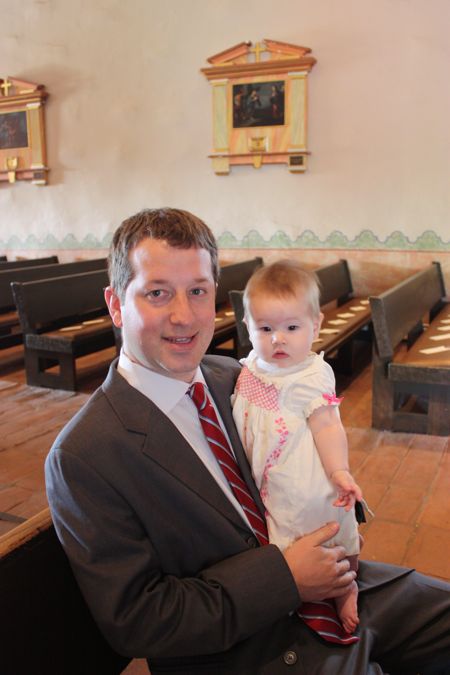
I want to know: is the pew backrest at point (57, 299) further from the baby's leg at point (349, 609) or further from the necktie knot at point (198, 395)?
the baby's leg at point (349, 609)

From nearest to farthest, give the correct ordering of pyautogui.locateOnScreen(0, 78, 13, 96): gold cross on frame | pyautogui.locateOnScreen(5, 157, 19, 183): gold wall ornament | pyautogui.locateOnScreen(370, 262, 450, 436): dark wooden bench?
pyautogui.locateOnScreen(370, 262, 450, 436): dark wooden bench → pyautogui.locateOnScreen(0, 78, 13, 96): gold cross on frame → pyautogui.locateOnScreen(5, 157, 19, 183): gold wall ornament

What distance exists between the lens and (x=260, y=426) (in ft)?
5.36

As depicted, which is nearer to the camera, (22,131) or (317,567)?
(317,567)

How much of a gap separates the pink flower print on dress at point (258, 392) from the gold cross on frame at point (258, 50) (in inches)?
230

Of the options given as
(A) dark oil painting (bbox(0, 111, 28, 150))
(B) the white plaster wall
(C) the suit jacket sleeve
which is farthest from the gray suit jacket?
(A) dark oil painting (bbox(0, 111, 28, 150))

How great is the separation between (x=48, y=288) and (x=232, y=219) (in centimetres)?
265

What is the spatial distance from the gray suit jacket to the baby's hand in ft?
0.80

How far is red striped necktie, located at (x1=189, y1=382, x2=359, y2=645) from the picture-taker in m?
1.45

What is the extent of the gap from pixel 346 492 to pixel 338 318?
14.0ft

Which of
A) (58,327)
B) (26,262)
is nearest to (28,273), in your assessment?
(58,327)

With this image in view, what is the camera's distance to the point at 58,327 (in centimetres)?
578

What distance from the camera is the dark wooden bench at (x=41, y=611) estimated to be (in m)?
1.09

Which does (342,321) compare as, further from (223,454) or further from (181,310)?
(181,310)

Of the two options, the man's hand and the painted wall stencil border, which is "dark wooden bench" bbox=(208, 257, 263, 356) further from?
the man's hand
